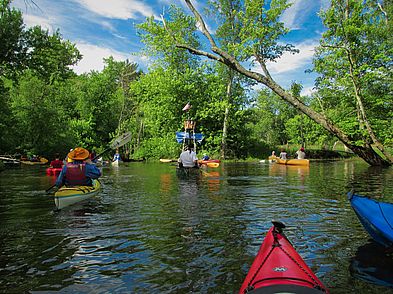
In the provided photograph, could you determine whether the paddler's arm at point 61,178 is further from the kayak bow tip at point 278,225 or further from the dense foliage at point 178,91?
the dense foliage at point 178,91

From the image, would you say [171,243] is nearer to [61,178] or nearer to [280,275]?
[280,275]

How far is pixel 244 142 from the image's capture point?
4250 centimetres

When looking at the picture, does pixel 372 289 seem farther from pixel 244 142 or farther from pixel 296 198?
pixel 244 142

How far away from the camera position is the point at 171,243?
6.43 m

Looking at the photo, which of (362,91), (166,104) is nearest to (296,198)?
(362,91)

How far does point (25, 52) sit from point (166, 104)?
15959mm

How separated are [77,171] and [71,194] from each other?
86 centimetres

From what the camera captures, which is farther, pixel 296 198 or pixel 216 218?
pixel 296 198

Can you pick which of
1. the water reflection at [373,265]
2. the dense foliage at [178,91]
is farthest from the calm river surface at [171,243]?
the dense foliage at [178,91]

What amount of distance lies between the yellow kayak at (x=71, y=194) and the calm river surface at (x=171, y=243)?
0.28 metres

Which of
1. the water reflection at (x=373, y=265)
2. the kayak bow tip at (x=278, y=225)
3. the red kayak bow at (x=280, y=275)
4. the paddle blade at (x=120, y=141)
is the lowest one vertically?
the water reflection at (x=373, y=265)

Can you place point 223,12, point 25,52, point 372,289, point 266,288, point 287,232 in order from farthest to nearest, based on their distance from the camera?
1. point 223,12
2. point 25,52
3. point 287,232
4. point 372,289
5. point 266,288

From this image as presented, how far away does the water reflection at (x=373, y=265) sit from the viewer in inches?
185

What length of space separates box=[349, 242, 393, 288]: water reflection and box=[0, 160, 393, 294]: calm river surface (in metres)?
0.01
